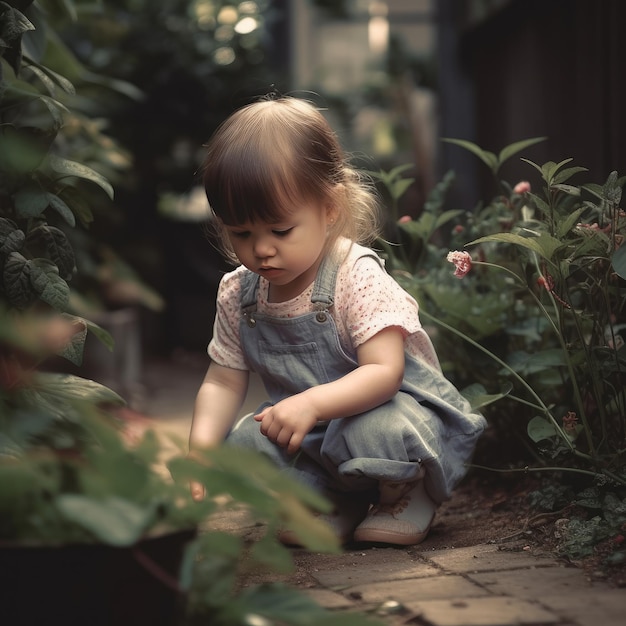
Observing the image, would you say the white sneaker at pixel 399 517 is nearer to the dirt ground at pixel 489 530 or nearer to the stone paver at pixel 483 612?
the dirt ground at pixel 489 530

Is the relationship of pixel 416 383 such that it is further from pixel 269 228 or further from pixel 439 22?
pixel 439 22

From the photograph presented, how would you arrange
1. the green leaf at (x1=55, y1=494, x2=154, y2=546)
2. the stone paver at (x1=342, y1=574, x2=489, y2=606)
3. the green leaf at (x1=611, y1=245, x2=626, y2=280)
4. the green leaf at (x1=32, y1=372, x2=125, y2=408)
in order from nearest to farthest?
1. the green leaf at (x1=55, y1=494, x2=154, y2=546)
2. the stone paver at (x1=342, y1=574, x2=489, y2=606)
3. the green leaf at (x1=611, y1=245, x2=626, y2=280)
4. the green leaf at (x1=32, y1=372, x2=125, y2=408)

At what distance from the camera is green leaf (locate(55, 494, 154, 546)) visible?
1.00 meters

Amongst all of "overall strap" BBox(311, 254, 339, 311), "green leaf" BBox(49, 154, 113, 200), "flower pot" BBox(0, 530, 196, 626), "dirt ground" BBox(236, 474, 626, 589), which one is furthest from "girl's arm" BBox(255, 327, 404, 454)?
"flower pot" BBox(0, 530, 196, 626)

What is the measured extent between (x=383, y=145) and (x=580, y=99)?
21.4 ft

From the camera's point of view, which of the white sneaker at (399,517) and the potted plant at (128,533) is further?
the white sneaker at (399,517)

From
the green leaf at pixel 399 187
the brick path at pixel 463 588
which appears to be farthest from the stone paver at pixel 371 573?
the green leaf at pixel 399 187

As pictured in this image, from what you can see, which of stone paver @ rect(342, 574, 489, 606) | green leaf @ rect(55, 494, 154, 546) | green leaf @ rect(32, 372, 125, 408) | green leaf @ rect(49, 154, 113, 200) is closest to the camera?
green leaf @ rect(55, 494, 154, 546)

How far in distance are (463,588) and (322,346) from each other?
710 millimetres

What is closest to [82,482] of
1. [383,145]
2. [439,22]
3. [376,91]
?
[439,22]

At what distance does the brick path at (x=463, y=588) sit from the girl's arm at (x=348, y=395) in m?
0.26

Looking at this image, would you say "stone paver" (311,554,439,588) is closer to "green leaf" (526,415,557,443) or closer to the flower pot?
"green leaf" (526,415,557,443)

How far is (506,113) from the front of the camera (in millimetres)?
4402

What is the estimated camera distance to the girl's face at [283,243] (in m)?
2.05
